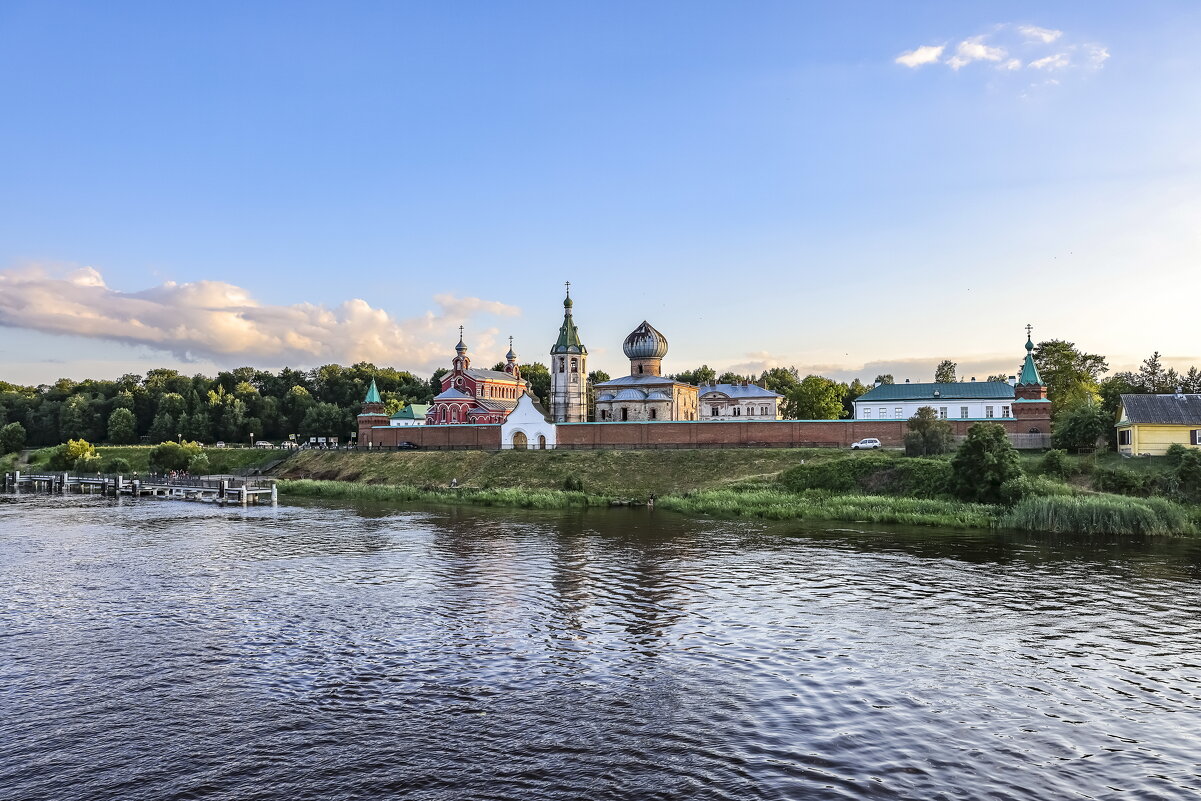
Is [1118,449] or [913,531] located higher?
[1118,449]

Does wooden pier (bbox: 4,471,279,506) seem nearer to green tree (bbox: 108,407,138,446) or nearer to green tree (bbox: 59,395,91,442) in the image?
green tree (bbox: 108,407,138,446)

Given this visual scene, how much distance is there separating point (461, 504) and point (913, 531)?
24131mm

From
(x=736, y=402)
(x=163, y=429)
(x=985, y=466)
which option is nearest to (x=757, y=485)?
(x=985, y=466)

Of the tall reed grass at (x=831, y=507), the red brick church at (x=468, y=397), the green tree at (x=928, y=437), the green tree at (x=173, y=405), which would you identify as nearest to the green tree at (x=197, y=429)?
the green tree at (x=173, y=405)

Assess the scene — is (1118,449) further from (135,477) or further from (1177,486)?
(135,477)

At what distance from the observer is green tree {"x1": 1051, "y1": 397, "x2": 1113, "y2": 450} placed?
42.8m

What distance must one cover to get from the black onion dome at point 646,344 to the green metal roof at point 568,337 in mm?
5922

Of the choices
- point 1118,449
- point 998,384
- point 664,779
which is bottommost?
point 664,779

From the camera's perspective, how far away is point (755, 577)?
2277 centimetres

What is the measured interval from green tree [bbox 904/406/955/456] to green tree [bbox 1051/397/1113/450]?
5.70m

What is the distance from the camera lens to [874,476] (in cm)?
4131

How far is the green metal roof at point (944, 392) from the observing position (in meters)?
59.1

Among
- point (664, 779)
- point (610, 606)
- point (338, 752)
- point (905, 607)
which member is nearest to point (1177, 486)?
point (905, 607)

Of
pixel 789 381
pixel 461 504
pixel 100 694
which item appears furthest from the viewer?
pixel 789 381
